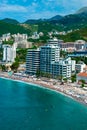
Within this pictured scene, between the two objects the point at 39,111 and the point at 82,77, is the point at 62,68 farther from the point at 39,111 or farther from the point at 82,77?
the point at 39,111

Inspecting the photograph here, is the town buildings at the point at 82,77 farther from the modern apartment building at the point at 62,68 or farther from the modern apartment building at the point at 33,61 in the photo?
the modern apartment building at the point at 33,61

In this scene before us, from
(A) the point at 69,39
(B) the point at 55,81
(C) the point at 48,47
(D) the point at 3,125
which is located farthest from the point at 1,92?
(A) the point at 69,39

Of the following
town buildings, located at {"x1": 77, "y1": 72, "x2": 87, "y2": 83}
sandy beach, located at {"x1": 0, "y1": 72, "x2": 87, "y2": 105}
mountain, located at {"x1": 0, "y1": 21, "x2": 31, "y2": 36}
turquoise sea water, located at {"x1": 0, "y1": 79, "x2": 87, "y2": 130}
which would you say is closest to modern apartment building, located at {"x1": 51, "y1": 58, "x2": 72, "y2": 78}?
sandy beach, located at {"x1": 0, "y1": 72, "x2": 87, "y2": 105}

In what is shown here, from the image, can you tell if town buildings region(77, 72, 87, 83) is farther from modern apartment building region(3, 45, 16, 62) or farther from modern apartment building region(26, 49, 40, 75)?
modern apartment building region(3, 45, 16, 62)

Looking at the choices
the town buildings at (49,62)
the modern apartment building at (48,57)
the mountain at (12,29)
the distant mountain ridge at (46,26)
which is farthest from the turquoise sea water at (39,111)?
the mountain at (12,29)

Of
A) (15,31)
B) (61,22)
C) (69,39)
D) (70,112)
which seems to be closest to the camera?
(70,112)

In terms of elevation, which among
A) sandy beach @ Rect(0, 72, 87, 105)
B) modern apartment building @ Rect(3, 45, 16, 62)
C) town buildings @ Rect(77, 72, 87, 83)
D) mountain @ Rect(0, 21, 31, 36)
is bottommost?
sandy beach @ Rect(0, 72, 87, 105)

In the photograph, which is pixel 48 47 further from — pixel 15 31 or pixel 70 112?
pixel 15 31
